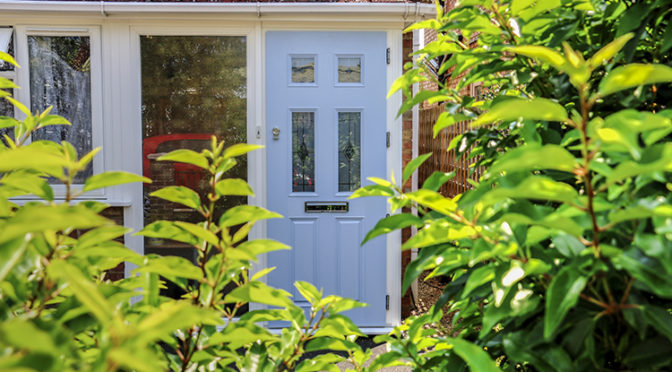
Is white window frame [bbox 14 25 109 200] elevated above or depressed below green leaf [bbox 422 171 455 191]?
above

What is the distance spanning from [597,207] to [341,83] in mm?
3785

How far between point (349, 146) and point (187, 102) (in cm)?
Result: 133

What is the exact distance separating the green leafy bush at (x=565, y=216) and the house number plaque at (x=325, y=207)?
3.25 meters

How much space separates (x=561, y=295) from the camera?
0.66 m

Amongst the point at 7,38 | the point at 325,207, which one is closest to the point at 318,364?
Result: the point at 325,207

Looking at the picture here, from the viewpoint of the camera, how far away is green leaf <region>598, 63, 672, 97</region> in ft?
1.96

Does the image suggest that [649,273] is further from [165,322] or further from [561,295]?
[165,322]

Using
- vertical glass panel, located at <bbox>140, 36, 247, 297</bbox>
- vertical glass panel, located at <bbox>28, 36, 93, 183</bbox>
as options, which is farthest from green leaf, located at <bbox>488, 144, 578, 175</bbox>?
vertical glass panel, located at <bbox>28, 36, 93, 183</bbox>

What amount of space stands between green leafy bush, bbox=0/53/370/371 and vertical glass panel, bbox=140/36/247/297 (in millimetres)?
3221

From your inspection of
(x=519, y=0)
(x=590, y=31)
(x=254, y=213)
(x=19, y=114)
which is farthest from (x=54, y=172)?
(x=19, y=114)

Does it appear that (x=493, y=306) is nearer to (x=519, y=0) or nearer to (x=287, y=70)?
(x=519, y=0)

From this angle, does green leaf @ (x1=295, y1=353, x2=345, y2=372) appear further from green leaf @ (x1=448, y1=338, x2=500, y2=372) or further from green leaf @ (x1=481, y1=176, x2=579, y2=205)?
green leaf @ (x1=481, y1=176, x2=579, y2=205)

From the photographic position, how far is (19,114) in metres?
4.27

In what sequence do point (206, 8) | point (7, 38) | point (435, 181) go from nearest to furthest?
point (435, 181), point (206, 8), point (7, 38)
